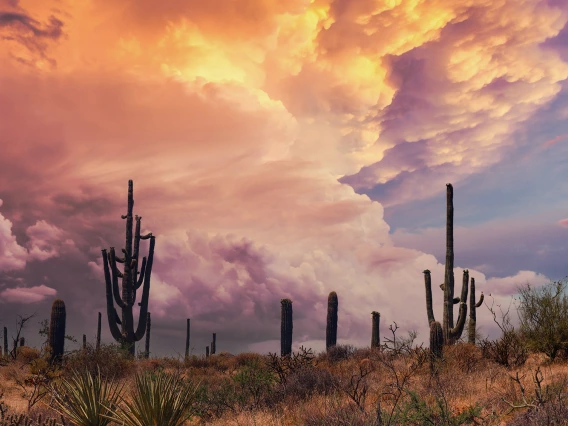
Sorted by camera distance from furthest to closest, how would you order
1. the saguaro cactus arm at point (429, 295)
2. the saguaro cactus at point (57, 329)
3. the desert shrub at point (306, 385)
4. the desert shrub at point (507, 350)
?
the saguaro cactus arm at point (429, 295) → the saguaro cactus at point (57, 329) → the desert shrub at point (507, 350) → the desert shrub at point (306, 385)

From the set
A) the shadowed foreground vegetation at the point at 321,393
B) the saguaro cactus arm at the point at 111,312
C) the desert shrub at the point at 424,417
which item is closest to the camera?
the shadowed foreground vegetation at the point at 321,393

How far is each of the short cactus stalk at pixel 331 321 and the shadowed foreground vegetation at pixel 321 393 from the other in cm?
421

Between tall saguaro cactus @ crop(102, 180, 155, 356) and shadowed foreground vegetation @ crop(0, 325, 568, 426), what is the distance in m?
5.88

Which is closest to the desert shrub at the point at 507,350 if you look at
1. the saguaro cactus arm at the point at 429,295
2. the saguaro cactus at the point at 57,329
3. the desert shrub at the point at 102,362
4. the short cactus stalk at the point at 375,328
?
the saguaro cactus arm at the point at 429,295

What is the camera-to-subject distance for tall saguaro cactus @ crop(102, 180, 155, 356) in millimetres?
26600

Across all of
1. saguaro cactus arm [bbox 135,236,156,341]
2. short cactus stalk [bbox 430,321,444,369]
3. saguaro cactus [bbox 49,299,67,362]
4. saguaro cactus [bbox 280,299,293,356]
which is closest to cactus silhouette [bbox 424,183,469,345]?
short cactus stalk [bbox 430,321,444,369]

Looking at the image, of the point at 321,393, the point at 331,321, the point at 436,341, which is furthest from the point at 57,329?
the point at 436,341

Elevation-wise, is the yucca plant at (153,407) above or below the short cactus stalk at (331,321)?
below

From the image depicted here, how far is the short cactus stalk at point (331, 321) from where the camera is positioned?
25.3 metres

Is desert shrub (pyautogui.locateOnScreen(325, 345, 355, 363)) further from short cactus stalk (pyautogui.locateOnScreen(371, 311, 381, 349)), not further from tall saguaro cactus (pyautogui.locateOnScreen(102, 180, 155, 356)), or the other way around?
tall saguaro cactus (pyautogui.locateOnScreen(102, 180, 155, 356))

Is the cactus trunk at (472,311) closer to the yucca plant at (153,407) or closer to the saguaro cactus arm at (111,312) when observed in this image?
the saguaro cactus arm at (111,312)

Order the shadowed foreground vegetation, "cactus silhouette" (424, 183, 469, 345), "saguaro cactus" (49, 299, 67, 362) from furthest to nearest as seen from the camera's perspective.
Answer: "saguaro cactus" (49, 299, 67, 362) → "cactus silhouette" (424, 183, 469, 345) → the shadowed foreground vegetation

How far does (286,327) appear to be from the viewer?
2591 centimetres

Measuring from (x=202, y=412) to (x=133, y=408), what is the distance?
155 inches
